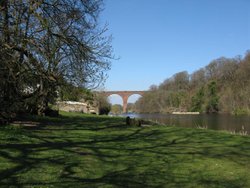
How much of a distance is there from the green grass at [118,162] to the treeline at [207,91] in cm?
7613

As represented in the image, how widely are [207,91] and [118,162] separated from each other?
10446 cm

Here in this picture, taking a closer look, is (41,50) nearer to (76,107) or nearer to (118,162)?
(118,162)

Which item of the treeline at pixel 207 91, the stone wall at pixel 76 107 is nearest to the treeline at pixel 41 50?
the stone wall at pixel 76 107

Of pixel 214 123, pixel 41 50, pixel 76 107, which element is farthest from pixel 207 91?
pixel 41 50

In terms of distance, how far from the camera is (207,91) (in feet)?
364

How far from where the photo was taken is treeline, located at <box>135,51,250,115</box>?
311ft

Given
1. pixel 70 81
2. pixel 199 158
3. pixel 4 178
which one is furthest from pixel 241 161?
pixel 70 81

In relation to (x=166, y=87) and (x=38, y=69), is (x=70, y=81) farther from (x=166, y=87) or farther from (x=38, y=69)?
(x=166, y=87)

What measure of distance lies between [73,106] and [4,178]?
4026 centimetres

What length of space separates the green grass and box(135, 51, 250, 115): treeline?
7613 cm

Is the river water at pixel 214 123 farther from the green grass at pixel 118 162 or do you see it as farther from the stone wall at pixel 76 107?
the green grass at pixel 118 162

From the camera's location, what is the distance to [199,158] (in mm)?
10312

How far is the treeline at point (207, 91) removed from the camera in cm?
9469

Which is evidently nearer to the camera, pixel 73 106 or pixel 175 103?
pixel 73 106
